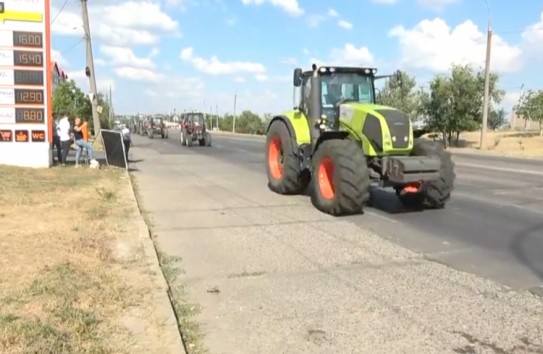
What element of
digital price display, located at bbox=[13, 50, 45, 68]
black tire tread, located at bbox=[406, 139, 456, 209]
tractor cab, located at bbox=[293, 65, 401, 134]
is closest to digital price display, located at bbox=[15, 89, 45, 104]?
digital price display, located at bbox=[13, 50, 45, 68]

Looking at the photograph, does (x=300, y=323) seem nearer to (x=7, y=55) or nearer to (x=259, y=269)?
(x=259, y=269)

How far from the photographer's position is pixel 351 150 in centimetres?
994

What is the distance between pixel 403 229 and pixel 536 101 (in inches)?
1856

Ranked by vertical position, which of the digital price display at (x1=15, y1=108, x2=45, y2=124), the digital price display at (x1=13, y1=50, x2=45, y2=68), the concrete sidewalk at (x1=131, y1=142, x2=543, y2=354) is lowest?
the concrete sidewalk at (x1=131, y1=142, x2=543, y2=354)

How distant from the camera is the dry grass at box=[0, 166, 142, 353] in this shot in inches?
172

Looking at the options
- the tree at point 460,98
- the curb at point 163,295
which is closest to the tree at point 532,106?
the tree at point 460,98

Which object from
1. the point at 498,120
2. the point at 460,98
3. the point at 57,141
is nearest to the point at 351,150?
the point at 57,141

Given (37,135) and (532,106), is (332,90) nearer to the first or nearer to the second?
(37,135)

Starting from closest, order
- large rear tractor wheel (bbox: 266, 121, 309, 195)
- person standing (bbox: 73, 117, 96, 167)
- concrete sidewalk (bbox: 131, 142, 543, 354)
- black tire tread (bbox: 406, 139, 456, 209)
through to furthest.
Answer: concrete sidewalk (bbox: 131, 142, 543, 354), black tire tread (bbox: 406, 139, 456, 209), large rear tractor wheel (bbox: 266, 121, 309, 195), person standing (bbox: 73, 117, 96, 167)

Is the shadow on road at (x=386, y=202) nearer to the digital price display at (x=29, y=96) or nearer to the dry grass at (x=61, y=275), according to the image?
the dry grass at (x=61, y=275)

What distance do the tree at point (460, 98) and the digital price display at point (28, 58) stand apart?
97.9 feet

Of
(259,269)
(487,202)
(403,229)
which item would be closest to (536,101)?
(487,202)

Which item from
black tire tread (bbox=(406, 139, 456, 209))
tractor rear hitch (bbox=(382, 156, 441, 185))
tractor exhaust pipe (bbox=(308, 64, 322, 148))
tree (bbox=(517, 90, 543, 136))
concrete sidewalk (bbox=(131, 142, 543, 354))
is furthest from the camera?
tree (bbox=(517, 90, 543, 136))

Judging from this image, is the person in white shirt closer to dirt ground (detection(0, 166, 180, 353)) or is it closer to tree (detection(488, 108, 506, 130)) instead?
dirt ground (detection(0, 166, 180, 353))
